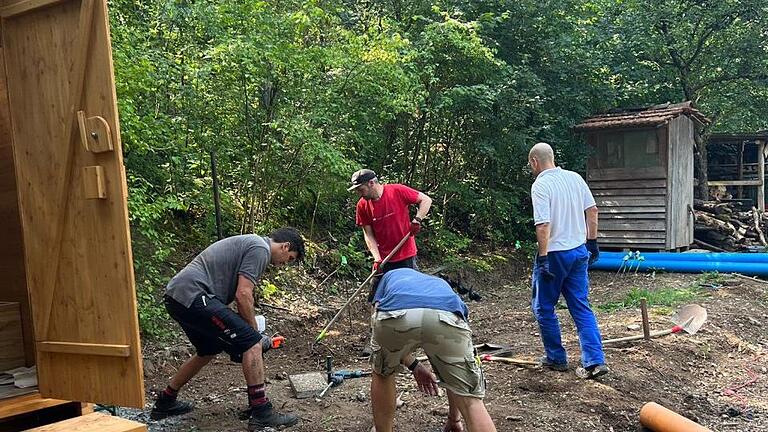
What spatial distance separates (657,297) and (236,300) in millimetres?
6231

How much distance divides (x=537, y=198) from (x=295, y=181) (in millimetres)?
3828

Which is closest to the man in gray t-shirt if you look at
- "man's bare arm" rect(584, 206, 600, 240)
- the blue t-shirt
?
the blue t-shirt

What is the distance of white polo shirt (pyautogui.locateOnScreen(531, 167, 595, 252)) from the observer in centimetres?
505

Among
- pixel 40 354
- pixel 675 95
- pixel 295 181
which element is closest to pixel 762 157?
pixel 675 95

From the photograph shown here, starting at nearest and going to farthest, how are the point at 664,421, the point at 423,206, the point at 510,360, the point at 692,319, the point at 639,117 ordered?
the point at 664,421
the point at 510,360
the point at 423,206
the point at 692,319
the point at 639,117

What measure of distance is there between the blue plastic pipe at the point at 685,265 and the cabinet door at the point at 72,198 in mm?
8729

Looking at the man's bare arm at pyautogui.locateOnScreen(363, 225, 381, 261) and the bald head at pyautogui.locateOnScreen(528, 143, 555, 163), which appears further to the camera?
the man's bare arm at pyautogui.locateOnScreen(363, 225, 381, 261)

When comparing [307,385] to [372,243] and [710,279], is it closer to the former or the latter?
[372,243]

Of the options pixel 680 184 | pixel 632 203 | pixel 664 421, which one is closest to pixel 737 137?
pixel 680 184

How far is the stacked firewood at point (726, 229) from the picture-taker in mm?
12859

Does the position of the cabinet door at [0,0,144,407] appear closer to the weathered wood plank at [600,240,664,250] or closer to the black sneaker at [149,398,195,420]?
the black sneaker at [149,398,195,420]

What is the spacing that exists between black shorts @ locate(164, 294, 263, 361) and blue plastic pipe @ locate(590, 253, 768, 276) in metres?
7.46

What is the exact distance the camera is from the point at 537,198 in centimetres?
507

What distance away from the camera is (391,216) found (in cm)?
583
